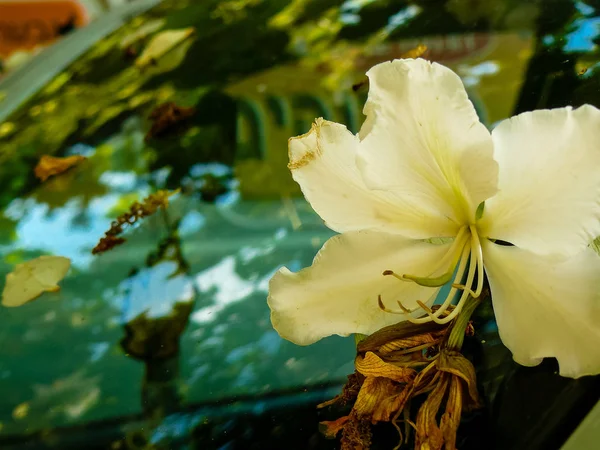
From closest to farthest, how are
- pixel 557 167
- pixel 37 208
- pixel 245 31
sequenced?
pixel 557 167 → pixel 37 208 → pixel 245 31

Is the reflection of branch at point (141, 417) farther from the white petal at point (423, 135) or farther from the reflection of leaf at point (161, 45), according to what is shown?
the reflection of leaf at point (161, 45)

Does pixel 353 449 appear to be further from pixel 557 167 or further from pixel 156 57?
pixel 156 57

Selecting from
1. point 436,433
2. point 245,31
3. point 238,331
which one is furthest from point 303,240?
point 245,31

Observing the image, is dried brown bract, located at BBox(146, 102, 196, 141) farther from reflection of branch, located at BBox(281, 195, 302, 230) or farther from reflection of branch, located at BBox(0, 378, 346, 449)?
reflection of branch, located at BBox(0, 378, 346, 449)

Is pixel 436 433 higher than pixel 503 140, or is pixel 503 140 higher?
pixel 503 140

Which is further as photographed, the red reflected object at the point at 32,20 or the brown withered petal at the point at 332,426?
the red reflected object at the point at 32,20

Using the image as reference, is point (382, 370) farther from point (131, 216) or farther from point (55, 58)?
point (55, 58)

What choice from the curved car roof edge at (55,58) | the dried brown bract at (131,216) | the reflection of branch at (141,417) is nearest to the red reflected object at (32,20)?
the curved car roof edge at (55,58)

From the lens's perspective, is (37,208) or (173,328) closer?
(173,328)
